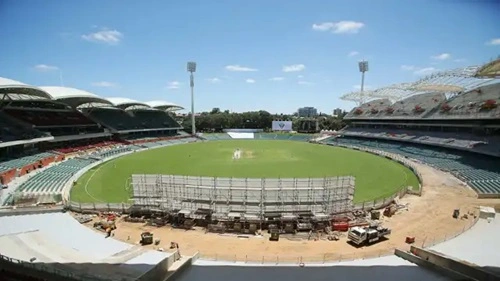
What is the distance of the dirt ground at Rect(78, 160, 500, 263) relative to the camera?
16047mm

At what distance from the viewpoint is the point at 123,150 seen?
5778 cm

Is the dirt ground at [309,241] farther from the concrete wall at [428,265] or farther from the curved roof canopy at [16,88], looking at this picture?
the curved roof canopy at [16,88]

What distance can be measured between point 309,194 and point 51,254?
48.9ft

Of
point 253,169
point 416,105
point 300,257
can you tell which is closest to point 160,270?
point 300,257

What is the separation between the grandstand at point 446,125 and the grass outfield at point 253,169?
21.9 feet

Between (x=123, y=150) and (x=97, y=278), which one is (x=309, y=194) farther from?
(x=123, y=150)

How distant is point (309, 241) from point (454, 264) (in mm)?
7660

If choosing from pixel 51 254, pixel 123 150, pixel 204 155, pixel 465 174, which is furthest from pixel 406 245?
pixel 123 150

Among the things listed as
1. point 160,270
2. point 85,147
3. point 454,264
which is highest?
point 85,147

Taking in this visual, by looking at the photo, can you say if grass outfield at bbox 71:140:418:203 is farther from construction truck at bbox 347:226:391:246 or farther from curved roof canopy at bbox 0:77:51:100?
curved roof canopy at bbox 0:77:51:100

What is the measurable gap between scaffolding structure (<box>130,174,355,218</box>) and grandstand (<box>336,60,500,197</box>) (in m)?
16.0

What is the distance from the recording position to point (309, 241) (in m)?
18.0

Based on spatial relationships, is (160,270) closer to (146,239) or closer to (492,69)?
(146,239)

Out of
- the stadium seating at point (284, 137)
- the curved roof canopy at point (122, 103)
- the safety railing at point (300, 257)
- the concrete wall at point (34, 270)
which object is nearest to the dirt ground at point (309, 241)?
the safety railing at point (300, 257)
